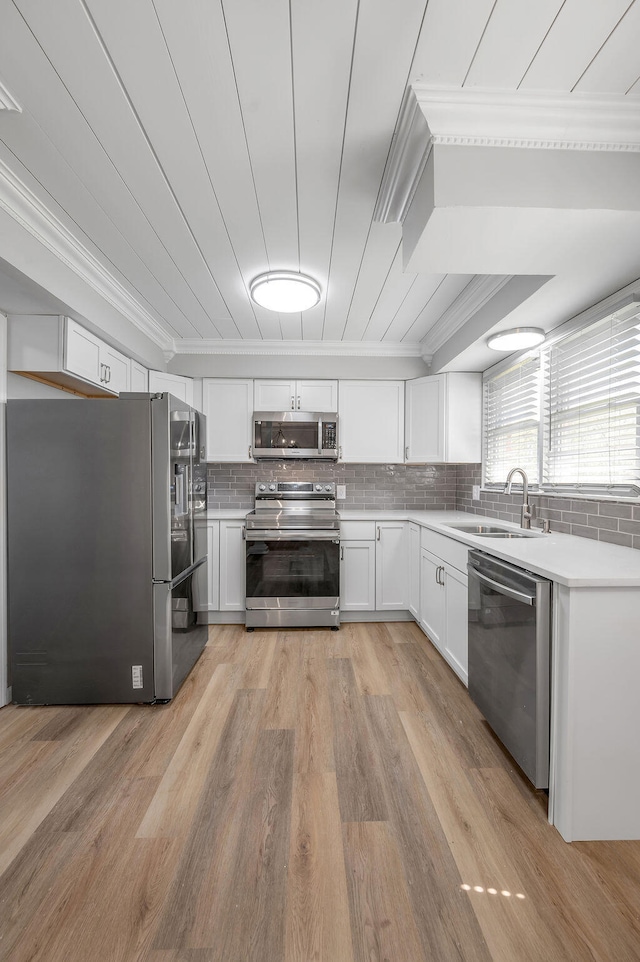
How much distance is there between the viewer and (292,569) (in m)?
3.33

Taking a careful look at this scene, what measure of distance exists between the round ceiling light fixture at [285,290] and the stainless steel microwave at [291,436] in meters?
1.27

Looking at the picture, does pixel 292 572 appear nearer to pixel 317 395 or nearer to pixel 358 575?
pixel 358 575

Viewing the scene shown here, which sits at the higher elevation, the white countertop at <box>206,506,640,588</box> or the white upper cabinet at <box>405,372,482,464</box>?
the white upper cabinet at <box>405,372,482,464</box>

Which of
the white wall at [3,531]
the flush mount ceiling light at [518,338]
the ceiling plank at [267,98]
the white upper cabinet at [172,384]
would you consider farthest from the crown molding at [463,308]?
the white wall at [3,531]

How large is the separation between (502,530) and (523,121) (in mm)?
2070

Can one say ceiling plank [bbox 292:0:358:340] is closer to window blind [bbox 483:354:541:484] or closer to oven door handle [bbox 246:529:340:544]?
window blind [bbox 483:354:541:484]

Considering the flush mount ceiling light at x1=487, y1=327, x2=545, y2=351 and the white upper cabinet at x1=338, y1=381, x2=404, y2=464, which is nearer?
the flush mount ceiling light at x1=487, y1=327, x2=545, y2=351

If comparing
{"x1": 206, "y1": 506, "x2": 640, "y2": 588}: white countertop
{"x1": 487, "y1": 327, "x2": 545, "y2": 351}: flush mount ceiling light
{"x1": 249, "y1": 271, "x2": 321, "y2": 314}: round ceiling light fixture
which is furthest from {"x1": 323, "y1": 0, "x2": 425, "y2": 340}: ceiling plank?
{"x1": 206, "y1": 506, "x2": 640, "y2": 588}: white countertop

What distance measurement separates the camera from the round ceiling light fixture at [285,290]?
2.34 m

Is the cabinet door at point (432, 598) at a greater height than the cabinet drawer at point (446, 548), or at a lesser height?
lesser

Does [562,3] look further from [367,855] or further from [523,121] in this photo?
[367,855]

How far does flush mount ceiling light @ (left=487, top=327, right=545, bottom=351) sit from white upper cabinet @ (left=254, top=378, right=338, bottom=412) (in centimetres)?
154

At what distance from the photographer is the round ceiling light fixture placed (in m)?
2.34

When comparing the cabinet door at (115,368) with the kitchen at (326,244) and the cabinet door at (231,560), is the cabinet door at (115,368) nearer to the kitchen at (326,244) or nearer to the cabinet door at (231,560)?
the kitchen at (326,244)
